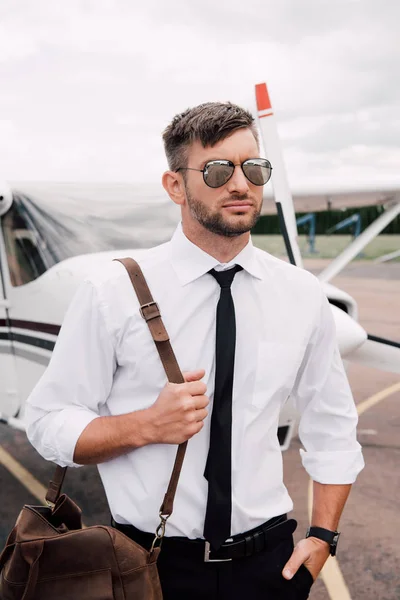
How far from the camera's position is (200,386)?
126 centimetres

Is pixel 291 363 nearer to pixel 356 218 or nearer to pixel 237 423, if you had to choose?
pixel 237 423

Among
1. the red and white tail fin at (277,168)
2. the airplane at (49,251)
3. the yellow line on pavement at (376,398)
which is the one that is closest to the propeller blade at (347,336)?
the airplane at (49,251)

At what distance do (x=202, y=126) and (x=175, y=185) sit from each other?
16 centimetres

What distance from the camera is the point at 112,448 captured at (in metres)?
1.29

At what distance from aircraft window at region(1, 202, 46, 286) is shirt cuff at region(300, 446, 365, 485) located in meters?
2.81

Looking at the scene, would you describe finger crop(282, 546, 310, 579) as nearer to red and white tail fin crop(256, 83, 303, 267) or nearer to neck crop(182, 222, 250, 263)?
neck crop(182, 222, 250, 263)

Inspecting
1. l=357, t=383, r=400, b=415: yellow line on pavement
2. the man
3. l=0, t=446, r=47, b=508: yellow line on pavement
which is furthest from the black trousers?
l=357, t=383, r=400, b=415: yellow line on pavement

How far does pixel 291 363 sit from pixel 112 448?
1.57 ft

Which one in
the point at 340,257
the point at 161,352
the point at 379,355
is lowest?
the point at 379,355

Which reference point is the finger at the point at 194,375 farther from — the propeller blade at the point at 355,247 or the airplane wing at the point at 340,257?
the propeller blade at the point at 355,247

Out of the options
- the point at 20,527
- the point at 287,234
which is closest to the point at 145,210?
the point at 287,234

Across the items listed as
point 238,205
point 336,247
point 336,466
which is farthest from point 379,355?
point 336,247

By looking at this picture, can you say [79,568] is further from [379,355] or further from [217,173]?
[379,355]

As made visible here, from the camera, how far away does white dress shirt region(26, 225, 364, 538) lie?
4.41 feet
